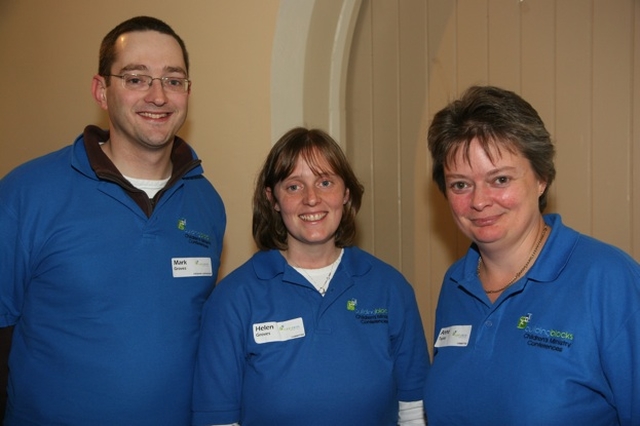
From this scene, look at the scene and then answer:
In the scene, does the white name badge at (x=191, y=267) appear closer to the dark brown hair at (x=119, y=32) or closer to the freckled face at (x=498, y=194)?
the dark brown hair at (x=119, y=32)

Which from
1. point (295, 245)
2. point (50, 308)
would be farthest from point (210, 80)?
point (50, 308)

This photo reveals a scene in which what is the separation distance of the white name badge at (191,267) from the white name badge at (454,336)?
0.80 m

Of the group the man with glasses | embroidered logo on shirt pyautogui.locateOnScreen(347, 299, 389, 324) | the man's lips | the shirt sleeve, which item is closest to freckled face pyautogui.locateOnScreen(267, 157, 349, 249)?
the man's lips

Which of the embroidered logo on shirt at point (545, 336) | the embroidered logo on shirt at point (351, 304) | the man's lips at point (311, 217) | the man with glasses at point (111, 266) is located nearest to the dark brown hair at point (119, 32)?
the man with glasses at point (111, 266)

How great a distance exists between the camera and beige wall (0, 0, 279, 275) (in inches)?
108

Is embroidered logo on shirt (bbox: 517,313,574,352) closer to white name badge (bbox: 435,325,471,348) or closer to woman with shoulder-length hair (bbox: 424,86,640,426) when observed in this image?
woman with shoulder-length hair (bbox: 424,86,640,426)

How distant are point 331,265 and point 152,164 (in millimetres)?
673

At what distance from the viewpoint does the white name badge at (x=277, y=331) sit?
6.42ft

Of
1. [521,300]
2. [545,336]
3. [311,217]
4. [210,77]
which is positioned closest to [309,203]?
[311,217]

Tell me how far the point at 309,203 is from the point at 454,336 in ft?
1.97

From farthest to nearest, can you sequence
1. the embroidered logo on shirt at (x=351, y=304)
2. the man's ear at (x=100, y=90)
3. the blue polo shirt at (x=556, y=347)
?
1. the man's ear at (x=100, y=90)
2. the embroidered logo on shirt at (x=351, y=304)
3. the blue polo shirt at (x=556, y=347)

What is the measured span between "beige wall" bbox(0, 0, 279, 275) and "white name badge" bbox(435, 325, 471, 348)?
46.1 inches

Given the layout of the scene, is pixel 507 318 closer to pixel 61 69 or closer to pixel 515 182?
pixel 515 182

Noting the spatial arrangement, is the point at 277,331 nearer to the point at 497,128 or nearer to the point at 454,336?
the point at 454,336
